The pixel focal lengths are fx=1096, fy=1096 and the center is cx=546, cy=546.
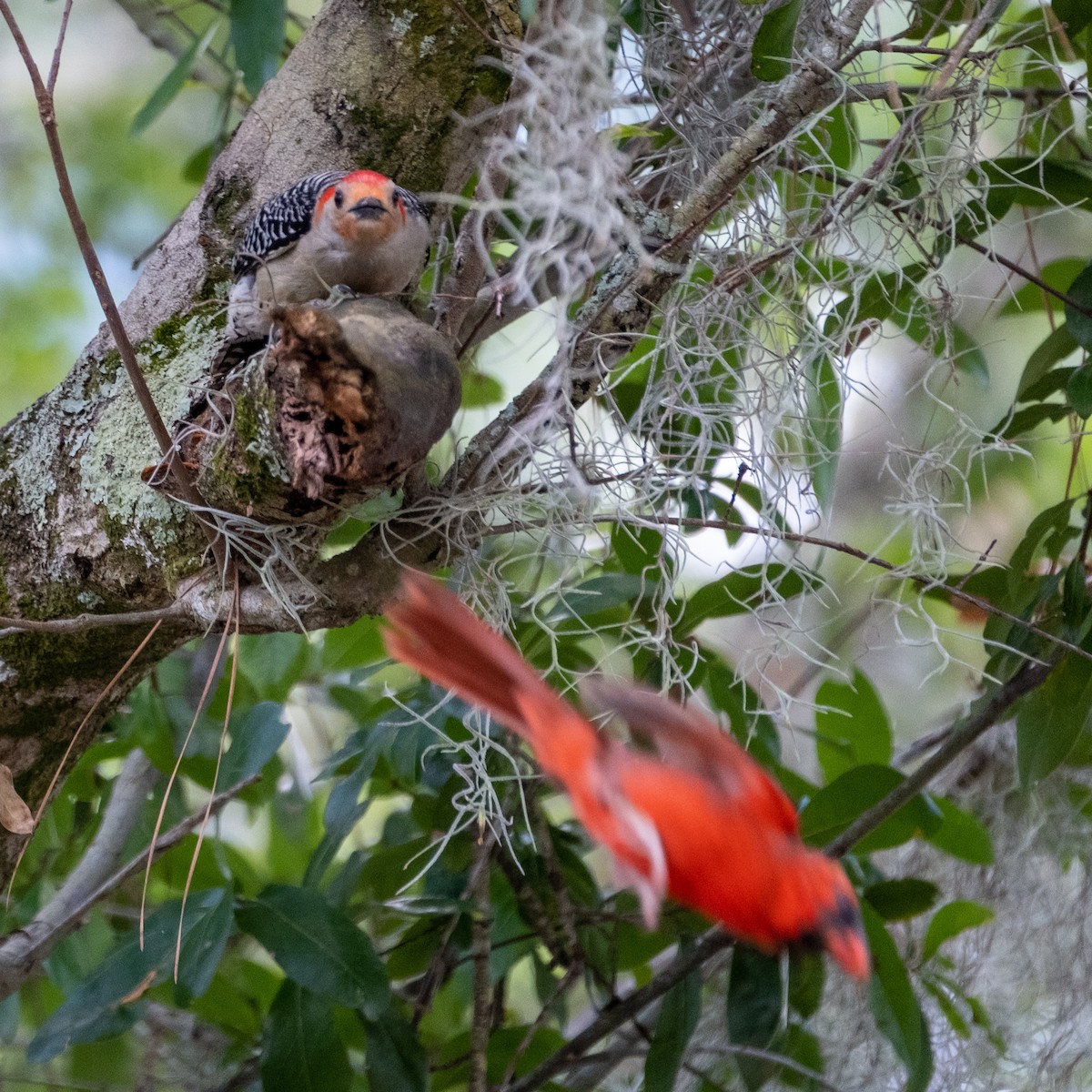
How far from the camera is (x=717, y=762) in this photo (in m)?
0.69

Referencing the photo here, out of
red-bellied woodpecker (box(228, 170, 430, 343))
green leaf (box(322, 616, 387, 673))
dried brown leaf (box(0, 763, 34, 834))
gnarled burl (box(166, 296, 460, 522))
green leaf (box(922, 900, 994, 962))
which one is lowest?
green leaf (box(922, 900, 994, 962))

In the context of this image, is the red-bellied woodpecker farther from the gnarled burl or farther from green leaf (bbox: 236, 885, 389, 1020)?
green leaf (bbox: 236, 885, 389, 1020)

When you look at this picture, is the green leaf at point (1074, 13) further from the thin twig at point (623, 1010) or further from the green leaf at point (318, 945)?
the green leaf at point (318, 945)

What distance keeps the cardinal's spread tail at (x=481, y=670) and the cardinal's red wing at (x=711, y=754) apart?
0.12 feet

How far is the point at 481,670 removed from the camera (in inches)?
27.3

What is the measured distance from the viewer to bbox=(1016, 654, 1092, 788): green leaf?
3.91 ft

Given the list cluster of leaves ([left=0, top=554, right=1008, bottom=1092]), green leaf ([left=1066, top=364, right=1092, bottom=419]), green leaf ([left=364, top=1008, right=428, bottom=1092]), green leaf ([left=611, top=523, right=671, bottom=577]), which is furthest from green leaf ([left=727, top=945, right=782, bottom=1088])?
green leaf ([left=1066, top=364, right=1092, bottom=419])

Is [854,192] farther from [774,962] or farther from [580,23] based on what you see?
[774,962]

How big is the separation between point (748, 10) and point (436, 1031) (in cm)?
144

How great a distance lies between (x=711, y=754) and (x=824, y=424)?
2.08 feet

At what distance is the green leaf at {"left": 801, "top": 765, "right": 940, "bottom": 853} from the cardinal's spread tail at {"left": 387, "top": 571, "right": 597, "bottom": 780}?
0.74 meters

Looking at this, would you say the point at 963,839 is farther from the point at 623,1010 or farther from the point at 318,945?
the point at 318,945

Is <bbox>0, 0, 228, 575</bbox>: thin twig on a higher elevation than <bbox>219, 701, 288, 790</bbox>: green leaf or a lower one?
higher

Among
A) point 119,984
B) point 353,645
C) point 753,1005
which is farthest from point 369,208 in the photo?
point 753,1005
